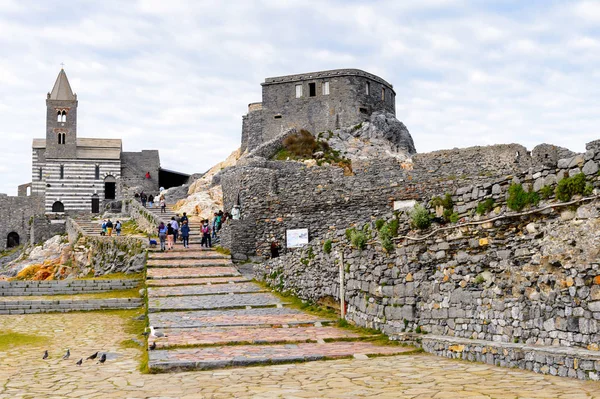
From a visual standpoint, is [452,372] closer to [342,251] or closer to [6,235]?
[342,251]

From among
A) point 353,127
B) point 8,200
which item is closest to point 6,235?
point 8,200

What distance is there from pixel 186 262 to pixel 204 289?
512 centimetres

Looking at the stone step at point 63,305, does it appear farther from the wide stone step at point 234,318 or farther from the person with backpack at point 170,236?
the person with backpack at point 170,236

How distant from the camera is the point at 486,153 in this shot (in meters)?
24.2

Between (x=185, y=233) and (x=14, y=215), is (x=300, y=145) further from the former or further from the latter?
(x=14, y=215)

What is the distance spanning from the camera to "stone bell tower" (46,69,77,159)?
59.5m

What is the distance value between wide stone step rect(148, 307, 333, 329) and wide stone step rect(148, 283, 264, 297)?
2668mm

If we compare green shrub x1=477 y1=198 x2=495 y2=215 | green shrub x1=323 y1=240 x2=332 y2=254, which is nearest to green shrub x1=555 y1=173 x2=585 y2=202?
green shrub x1=477 y1=198 x2=495 y2=215

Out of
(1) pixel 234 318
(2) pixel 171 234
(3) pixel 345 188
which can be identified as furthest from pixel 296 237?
(1) pixel 234 318

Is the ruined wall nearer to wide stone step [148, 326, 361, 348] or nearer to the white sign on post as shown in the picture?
the white sign on post

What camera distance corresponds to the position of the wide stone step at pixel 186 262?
2338cm

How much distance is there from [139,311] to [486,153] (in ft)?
46.6

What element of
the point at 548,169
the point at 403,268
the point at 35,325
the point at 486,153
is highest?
the point at 486,153

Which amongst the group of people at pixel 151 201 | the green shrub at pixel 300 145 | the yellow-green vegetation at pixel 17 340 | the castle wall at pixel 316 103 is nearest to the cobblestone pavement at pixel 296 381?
the yellow-green vegetation at pixel 17 340
